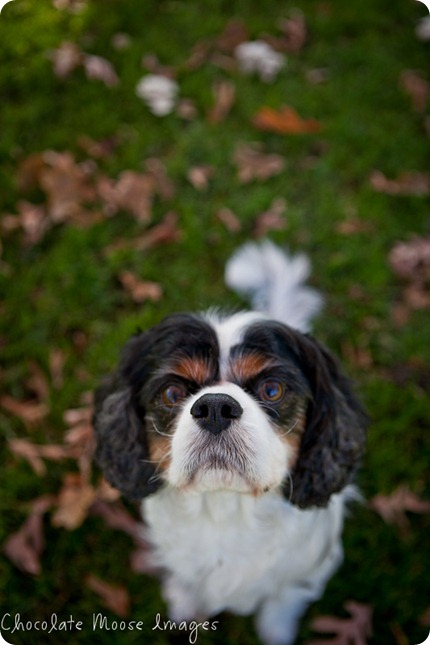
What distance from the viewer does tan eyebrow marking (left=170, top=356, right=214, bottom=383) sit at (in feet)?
7.77

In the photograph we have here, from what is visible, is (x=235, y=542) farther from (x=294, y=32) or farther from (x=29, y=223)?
(x=294, y=32)

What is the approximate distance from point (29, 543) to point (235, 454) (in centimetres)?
176

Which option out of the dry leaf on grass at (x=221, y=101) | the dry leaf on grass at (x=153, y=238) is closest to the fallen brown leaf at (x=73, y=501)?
the dry leaf on grass at (x=153, y=238)

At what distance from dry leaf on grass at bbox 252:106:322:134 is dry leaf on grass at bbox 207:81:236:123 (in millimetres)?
260

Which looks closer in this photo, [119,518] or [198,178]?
[119,518]

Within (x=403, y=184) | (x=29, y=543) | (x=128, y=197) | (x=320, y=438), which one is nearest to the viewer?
(x=320, y=438)

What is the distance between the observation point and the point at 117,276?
4348mm

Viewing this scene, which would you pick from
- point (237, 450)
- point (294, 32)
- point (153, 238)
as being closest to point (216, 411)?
point (237, 450)

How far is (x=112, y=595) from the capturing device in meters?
3.23

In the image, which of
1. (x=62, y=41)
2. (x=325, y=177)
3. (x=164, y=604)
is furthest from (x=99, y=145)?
(x=164, y=604)

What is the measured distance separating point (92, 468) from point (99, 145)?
2619 millimetres

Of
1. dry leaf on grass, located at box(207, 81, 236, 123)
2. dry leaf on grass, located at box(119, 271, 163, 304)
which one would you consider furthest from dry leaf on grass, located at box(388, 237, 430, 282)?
dry leaf on grass, located at box(207, 81, 236, 123)

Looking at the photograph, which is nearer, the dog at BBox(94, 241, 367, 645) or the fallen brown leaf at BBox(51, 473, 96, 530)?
the dog at BBox(94, 241, 367, 645)

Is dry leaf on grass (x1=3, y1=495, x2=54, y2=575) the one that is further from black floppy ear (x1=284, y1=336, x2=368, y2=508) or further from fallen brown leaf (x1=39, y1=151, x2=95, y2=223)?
fallen brown leaf (x1=39, y1=151, x2=95, y2=223)
